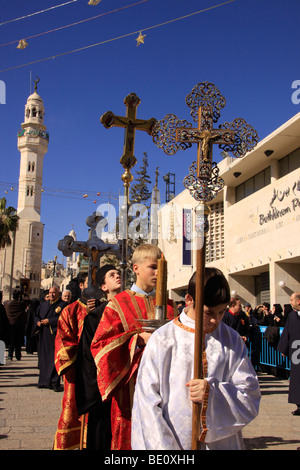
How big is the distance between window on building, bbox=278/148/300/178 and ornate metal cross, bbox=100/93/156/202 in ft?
63.5

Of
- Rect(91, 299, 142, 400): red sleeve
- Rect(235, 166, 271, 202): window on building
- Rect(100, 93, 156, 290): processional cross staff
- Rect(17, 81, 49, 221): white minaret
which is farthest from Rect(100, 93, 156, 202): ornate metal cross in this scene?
Rect(17, 81, 49, 221): white minaret

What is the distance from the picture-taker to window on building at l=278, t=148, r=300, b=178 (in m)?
23.2

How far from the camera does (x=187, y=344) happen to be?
258cm

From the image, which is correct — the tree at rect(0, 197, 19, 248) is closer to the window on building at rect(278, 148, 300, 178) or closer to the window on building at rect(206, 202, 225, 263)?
the window on building at rect(206, 202, 225, 263)

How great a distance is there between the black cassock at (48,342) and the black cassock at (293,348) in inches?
177

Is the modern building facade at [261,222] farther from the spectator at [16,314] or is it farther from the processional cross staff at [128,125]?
the processional cross staff at [128,125]

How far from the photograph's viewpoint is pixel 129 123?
5027 millimetres

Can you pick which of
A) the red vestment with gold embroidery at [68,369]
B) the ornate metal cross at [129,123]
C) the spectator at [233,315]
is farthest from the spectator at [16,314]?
the ornate metal cross at [129,123]

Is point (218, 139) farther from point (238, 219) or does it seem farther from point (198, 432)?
point (238, 219)

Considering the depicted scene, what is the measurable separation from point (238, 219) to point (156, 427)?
991 inches

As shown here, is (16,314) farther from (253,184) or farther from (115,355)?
(253,184)

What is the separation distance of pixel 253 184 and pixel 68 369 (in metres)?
23.5

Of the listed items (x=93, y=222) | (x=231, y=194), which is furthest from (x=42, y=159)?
(x=93, y=222)

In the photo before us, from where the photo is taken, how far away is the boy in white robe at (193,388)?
7.93ft
